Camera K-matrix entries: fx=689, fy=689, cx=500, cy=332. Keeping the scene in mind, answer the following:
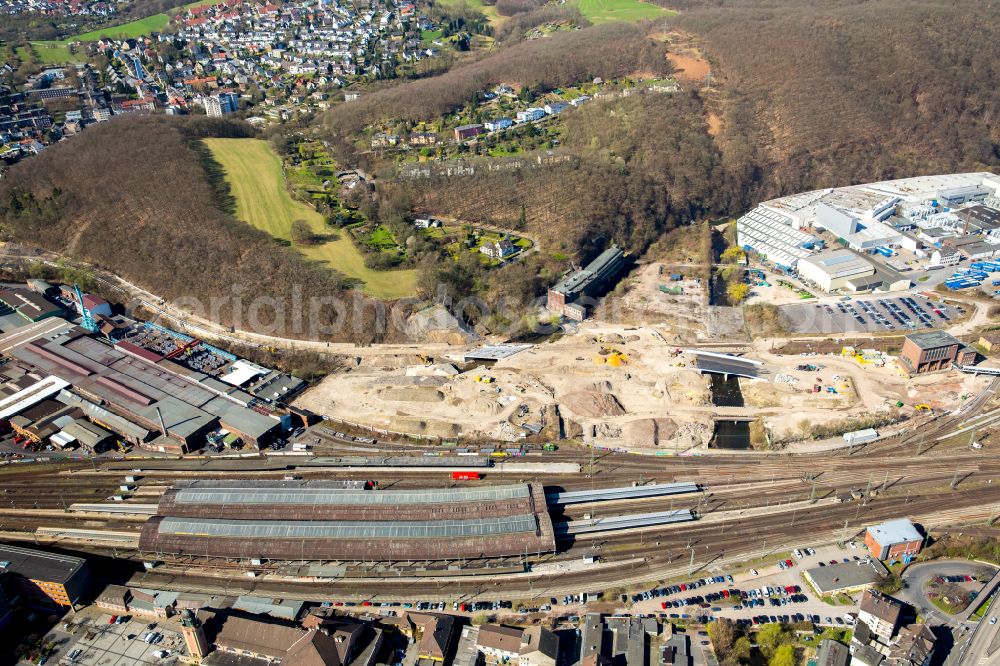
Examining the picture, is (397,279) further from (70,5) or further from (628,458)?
(70,5)

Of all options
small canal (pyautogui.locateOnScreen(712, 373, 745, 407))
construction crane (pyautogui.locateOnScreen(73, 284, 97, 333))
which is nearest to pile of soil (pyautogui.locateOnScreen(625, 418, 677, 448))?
small canal (pyautogui.locateOnScreen(712, 373, 745, 407))

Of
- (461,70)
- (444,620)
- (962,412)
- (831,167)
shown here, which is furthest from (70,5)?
(962,412)

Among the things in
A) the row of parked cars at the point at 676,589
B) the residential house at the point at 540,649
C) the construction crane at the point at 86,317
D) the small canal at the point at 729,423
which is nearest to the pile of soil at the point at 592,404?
the small canal at the point at 729,423

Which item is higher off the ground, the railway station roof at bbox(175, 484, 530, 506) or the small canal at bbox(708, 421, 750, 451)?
the railway station roof at bbox(175, 484, 530, 506)

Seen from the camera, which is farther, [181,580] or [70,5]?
[70,5]

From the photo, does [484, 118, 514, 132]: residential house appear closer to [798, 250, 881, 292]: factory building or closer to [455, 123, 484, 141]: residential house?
[455, 123, 484, 141]: residential house

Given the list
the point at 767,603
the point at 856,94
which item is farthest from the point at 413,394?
the point at 856,94

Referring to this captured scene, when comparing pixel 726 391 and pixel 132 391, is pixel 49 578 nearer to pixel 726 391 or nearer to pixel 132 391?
pixel 132 391
